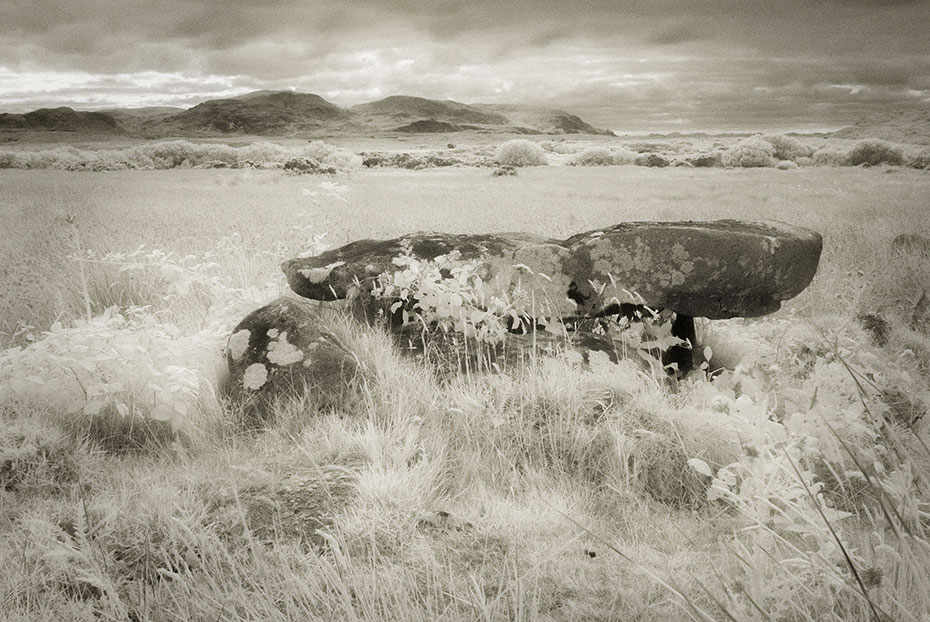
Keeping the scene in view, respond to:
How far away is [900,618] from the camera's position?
163 cm

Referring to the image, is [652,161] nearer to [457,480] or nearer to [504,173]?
[504,173]

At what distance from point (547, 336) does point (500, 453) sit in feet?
5.71

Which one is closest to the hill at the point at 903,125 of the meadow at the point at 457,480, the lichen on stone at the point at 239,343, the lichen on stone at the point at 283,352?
the meadow at the point at 457,480

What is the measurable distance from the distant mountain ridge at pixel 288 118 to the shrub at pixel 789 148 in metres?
28.4

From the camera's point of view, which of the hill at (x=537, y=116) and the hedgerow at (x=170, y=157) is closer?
the hedgerow at (x=170, y=157)

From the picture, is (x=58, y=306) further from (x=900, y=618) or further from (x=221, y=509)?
(x=900, y=618)

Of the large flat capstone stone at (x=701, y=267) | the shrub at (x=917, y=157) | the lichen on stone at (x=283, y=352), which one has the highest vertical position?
the shrub at (x=917, y=157)

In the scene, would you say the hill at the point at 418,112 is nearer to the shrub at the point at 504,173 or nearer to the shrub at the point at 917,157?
the shrub at the point at 504,173

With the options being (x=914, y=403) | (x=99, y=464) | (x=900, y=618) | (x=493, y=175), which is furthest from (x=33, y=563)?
(x=493, y=175)

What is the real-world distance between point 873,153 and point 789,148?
7.46 m

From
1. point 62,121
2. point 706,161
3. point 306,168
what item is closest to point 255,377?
point 306,168

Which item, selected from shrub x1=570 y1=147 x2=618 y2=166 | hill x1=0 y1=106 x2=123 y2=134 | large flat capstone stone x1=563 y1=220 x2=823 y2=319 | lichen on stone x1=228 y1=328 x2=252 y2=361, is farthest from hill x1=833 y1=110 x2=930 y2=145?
hill x1=0 y1=106 x2=123 y2=134

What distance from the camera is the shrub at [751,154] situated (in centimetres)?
2335

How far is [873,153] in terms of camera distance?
17906 millimetres
